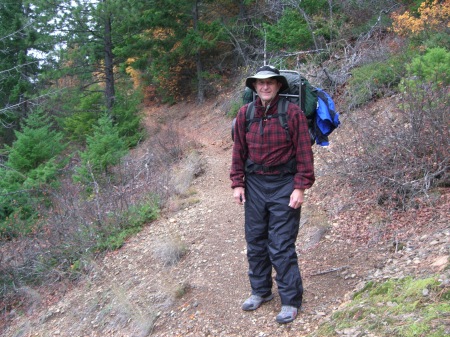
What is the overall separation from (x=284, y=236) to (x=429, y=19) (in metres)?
8.34

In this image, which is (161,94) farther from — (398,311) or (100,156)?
(398,311)

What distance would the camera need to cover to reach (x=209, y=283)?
5.10 meters

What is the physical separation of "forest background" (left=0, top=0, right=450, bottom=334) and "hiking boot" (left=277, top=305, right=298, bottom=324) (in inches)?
82.4

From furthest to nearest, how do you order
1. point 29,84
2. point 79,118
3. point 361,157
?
1. point 29,84
2. point 79,118
3. point 361,157

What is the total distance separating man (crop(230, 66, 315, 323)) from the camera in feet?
12.0

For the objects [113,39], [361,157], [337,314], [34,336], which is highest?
[113,39]

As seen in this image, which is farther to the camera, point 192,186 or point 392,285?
point 192,186

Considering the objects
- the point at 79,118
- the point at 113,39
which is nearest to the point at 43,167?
the point at 79,118

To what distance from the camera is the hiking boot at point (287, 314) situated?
382cm

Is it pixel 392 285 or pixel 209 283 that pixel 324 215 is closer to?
pixel 209 283

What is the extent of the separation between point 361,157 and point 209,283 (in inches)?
97.1

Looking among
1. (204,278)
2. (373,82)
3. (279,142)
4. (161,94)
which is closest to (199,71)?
(161,94)

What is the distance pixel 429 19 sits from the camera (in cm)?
1009

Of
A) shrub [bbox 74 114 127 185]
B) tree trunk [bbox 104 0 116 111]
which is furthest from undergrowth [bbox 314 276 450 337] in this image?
tree trunk [bbox 104 0 116 111]
